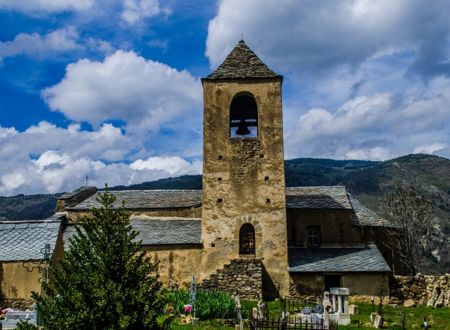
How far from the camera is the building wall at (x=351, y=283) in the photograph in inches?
990

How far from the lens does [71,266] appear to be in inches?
422

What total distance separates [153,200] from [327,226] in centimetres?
1152

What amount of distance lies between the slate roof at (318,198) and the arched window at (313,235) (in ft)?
4.25

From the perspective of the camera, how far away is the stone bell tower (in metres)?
26.4

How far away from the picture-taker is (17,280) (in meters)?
23.9

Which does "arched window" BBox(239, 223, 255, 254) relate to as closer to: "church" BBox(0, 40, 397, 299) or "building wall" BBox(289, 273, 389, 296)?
"church" BBox(0, 40, 397, 299)

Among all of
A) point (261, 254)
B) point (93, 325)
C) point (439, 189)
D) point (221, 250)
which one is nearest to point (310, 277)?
point (261, 254)

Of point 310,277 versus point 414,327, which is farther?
point 310,277

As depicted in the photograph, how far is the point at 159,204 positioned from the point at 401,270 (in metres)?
16.6

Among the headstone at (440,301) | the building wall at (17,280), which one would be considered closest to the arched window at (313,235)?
the headstone at (440,301)

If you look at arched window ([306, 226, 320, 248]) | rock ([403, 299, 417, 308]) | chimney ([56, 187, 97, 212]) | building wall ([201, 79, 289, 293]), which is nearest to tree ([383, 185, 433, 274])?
arched window ([306, 226, 320, 248])

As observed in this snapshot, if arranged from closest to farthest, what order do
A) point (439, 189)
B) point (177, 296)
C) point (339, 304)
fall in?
point (339, 304)
point (177, 296)
point (439, 189)

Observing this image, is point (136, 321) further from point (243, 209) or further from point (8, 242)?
point (8, 242)

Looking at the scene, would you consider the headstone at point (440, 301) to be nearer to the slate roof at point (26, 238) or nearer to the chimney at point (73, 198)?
the slate roof at point (26, 238)
